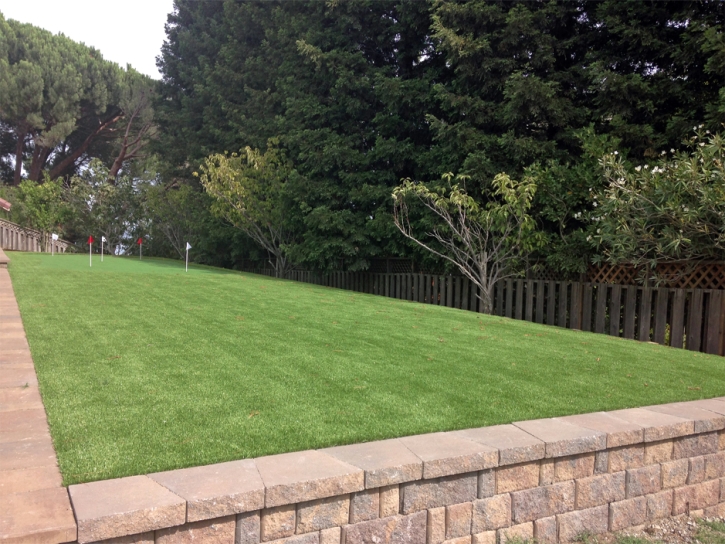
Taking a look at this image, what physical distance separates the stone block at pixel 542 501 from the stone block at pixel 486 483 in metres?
0.21

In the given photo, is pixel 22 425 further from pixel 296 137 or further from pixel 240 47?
pixel 240 47

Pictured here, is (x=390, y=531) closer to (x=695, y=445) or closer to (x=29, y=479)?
(x=29, y=479)

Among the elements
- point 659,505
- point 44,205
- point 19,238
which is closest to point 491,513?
point 659,505

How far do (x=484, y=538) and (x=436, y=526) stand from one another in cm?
41

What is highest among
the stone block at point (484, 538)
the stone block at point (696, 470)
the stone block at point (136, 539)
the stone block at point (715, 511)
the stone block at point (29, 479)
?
the stone block at point (29, 479)

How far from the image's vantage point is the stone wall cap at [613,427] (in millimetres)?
3783

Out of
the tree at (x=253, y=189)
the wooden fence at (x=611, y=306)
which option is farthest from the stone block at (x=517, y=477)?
the tree at (x=253, y=189)

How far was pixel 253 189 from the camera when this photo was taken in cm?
1759

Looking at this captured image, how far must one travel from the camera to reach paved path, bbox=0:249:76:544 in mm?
2293

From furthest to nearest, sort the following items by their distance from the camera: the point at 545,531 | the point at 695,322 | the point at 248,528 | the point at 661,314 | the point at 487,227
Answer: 1. the point at 487,227
2. the point at 661,314
3. the point at 695,322
4. the point at 545,531
5. the point at 248,528

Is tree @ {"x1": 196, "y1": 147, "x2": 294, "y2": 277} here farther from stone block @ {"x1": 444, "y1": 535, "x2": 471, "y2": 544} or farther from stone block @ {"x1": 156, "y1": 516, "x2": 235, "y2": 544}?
stone block @ {"x1": 156, "y1": 516, "x2": 235, "y2": 544}

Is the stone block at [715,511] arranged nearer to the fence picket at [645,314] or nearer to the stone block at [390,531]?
the stone block at [390,531]

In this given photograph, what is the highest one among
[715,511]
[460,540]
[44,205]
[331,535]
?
[44,205]

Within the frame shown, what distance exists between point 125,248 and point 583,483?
97.3 feet
